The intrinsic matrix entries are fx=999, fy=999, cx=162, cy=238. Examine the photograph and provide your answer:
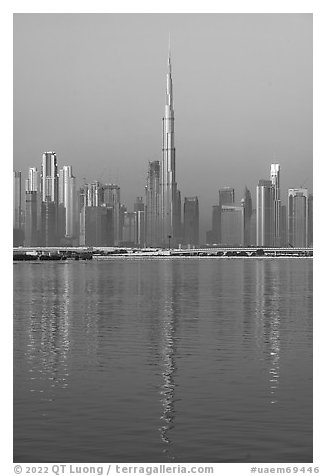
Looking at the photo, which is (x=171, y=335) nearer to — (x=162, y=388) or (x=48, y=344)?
(x=48, y=344)

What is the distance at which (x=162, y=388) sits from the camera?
634 inches

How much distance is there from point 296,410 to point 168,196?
14300 cm

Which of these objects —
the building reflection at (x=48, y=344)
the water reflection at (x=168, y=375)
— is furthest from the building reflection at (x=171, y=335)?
the building reflection at (x=48, y=344)

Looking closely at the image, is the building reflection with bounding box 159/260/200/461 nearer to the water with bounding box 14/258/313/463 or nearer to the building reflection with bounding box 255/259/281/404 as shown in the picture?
the water with bounding box 14/258/313/463

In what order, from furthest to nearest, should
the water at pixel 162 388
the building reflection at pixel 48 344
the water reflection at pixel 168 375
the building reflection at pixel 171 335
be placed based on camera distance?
1. the building reflection at pixel 48 344
2. the building reflection at pixel 171 335
3. the water reflection at pixel 168 375
4. the water at pixel 162 388

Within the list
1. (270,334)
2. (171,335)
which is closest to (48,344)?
(171,335)

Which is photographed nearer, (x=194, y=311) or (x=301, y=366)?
(x=301, y=366)

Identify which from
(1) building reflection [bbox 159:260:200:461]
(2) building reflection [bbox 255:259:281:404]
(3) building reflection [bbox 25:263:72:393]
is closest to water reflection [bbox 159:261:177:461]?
(1) building reflection [bbox 159:260:200:461]

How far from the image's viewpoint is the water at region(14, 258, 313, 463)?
1219 centimetres

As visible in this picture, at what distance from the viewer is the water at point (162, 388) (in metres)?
12.2

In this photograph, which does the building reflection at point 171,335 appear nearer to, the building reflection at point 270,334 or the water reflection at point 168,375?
the water reflection at point 168,375

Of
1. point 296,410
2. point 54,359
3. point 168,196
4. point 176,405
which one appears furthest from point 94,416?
point 168,196
